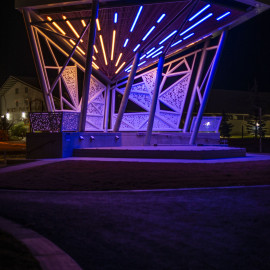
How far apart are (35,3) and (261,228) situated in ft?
54.7

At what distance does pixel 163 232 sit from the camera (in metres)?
4.37

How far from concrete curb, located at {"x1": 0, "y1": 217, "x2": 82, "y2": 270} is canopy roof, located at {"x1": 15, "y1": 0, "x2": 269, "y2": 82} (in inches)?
556

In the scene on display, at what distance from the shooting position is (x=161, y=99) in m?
27.2

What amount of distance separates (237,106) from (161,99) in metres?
39.7

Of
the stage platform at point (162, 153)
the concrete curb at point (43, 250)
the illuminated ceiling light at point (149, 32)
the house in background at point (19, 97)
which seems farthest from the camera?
the house in background at point (19, 97)

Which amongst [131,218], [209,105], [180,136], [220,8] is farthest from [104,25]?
[209,105]

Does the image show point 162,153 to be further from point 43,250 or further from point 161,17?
point 43,250

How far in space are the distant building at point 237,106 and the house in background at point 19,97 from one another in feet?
96.5

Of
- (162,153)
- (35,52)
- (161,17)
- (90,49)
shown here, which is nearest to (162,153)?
(162,153)

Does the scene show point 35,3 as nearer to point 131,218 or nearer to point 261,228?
point 131,218

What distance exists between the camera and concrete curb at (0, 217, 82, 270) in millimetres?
3078

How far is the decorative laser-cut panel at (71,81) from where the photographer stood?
23969mm

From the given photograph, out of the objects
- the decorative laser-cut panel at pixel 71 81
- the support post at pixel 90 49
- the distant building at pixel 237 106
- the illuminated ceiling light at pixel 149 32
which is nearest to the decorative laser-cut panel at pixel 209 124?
the illuminated ceiling light at pixel 149 32

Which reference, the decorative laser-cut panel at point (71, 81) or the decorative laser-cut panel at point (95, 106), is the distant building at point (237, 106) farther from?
the decorative laser-cut panel at point (71, 81)
